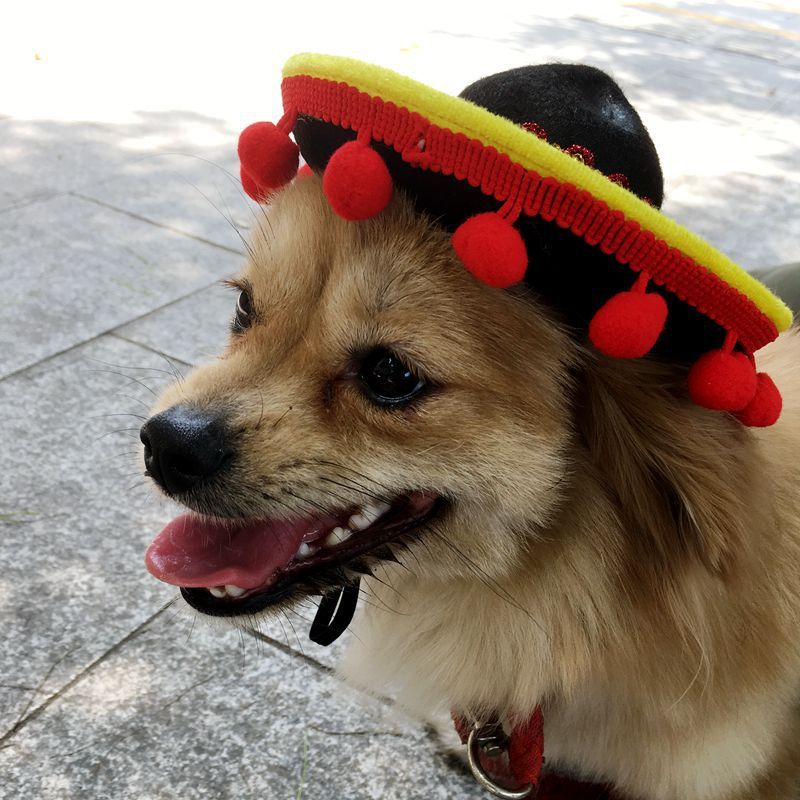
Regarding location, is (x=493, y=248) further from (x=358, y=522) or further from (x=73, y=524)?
(x=73, y=524)

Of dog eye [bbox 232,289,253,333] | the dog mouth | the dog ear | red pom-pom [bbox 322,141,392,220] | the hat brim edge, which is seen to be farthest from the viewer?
dog eye [bbox 232,289,253,333]

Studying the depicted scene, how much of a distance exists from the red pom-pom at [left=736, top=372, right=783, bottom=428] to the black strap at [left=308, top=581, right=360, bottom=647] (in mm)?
753

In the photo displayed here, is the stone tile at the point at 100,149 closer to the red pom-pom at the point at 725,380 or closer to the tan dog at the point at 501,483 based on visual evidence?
the tan dog at the point at 501,483

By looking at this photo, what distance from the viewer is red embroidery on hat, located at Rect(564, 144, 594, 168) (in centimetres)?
124

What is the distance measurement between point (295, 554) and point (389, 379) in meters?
0.36

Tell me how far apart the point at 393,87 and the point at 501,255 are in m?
0.27

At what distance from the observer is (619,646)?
1.51 meters

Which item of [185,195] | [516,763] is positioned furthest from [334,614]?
[185,195]

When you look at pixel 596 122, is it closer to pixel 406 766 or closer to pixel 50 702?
pixel 406 766

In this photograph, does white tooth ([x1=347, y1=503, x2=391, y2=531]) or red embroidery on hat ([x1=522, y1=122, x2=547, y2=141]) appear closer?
red embroidery on hat ([x1=522, y1=122, x2=547, y2=141])

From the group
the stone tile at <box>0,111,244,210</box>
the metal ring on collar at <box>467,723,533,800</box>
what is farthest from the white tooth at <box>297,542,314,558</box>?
the stone tile at <box>0,111,244,210</box>

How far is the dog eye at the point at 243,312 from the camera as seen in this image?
1620 millimetres

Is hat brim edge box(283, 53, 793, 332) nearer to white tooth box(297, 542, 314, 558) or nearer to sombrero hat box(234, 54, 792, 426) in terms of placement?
sombrero hat box(234, 54, 792, 426)

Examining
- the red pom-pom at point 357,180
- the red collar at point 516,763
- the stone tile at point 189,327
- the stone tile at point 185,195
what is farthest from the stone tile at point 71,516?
the stone tile at point 185,195
